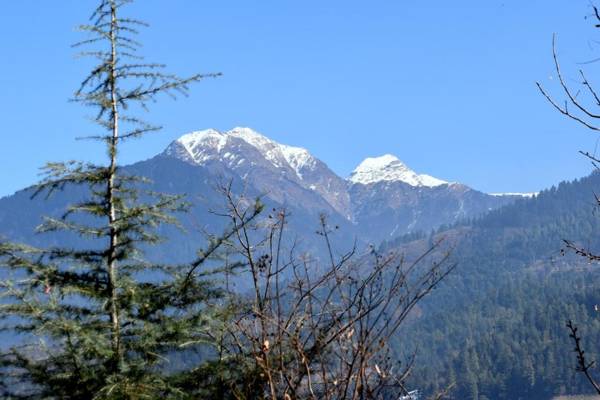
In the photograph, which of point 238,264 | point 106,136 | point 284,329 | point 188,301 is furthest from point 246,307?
point 106,136

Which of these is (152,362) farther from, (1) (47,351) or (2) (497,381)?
(2) (497,381)

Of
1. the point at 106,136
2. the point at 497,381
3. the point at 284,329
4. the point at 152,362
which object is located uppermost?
the point at 106,136

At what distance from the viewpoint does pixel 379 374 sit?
3119 mm

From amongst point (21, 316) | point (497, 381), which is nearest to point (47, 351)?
point (21, 316)

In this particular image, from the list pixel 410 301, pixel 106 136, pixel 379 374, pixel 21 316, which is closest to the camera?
pixel 379 374

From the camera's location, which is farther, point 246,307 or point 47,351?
point 47,351

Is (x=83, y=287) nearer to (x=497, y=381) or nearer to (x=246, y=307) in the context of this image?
(x=246, y=307)

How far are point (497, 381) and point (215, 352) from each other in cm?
19553

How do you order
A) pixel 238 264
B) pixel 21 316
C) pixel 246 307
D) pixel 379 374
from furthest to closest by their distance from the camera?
pixel 238 264
pixel 21 316
pixel 246 307
pixel 379 374

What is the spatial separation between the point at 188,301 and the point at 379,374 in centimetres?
639

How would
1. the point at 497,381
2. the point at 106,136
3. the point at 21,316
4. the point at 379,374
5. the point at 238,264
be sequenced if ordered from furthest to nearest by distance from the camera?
the point at 497,381 < the point at 106,136 < the point at 238,264 < the point at 21,316 < the point at 379,374

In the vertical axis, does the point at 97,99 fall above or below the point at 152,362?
above

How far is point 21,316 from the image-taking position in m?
8.16

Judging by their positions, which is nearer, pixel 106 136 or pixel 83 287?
pixel 83 287
